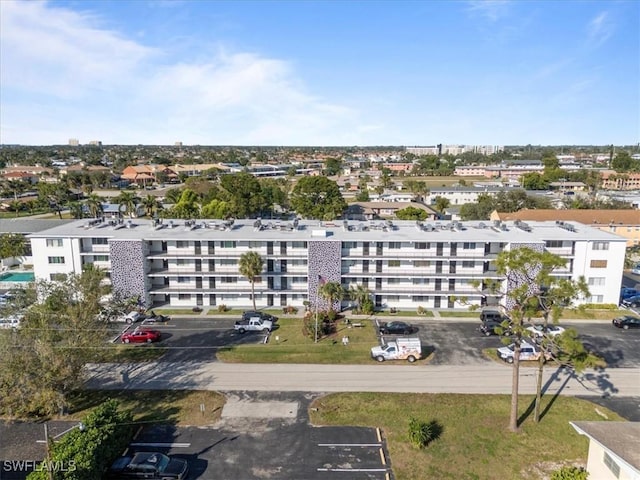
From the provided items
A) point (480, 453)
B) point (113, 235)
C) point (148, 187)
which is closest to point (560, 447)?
point (480, 453)

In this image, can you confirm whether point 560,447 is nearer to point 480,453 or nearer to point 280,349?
point 480,453

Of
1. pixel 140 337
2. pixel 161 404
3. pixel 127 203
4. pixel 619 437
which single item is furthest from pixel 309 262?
pixel 127 203

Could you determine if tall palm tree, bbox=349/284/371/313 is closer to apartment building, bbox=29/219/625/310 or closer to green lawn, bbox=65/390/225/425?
apartment building, bbox=29/219/625/310

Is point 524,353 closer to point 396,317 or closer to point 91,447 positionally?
point 396,317

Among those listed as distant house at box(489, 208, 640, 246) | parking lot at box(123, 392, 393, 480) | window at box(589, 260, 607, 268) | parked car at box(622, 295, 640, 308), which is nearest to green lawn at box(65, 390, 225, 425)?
parking lot at box(123, 392, 393, 480)

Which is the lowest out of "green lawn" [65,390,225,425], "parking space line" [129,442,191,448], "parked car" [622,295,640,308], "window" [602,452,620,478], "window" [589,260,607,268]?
"parking space line" [129,442,191,448]

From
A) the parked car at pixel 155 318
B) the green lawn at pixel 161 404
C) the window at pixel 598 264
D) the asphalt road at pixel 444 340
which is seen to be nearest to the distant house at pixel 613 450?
the asphalt road at pixel 444 340

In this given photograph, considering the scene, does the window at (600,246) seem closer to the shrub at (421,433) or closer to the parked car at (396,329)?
the parked car at (396,329)
